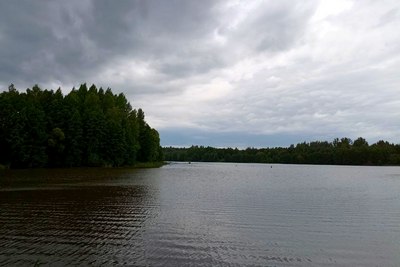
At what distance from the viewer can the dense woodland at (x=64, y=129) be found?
290 feet

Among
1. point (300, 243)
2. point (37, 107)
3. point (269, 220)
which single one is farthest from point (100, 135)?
point (300, 243)

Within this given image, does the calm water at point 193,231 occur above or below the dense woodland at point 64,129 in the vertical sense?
below

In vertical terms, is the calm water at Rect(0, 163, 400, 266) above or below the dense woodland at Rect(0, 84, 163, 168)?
below

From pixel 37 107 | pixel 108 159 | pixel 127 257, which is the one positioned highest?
pixel 37 107

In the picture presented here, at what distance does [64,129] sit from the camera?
332 feet

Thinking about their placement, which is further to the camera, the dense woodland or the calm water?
the dense woodland

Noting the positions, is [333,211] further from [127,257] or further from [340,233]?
[127,257]

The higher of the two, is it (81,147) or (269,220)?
(81,147)

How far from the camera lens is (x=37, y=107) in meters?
98.1

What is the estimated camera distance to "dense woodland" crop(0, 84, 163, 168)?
88375 mm

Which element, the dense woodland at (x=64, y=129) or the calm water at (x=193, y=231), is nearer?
the calm water at (x=193, y=231)

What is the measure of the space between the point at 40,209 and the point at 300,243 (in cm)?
1954

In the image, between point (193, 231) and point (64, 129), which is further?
point (64, 129)

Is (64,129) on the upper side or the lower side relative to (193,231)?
upper
